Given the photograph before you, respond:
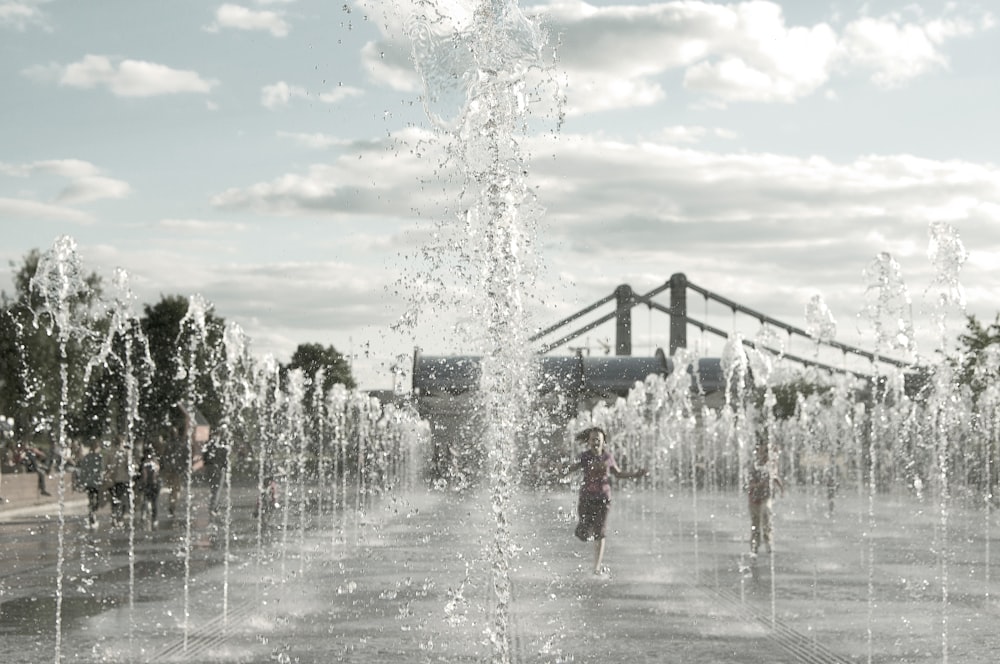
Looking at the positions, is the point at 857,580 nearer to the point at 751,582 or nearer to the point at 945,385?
the point at 751,582

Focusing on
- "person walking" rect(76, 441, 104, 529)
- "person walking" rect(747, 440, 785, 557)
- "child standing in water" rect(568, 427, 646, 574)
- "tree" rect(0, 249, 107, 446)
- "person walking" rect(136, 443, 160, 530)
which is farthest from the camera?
"tree" rect(0, 249, 107, 446)

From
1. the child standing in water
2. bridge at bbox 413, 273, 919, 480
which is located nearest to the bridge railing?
bridge at bbox 413, 273, 919, 480

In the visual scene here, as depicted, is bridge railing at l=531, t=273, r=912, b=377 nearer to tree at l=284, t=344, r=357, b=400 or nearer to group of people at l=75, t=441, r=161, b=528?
tree at l=284, t=344, r=357, b=400

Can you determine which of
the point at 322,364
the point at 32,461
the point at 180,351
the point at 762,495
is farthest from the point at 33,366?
the point at 762,495

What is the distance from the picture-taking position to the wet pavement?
26.3 ft

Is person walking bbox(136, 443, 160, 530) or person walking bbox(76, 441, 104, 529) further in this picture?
person walking bbox(136, 443, 160, 530)

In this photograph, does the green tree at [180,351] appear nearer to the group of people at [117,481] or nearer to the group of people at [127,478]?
the group of people at [127,478]

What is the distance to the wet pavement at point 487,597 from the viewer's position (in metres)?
8.01

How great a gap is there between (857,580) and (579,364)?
5130 cm

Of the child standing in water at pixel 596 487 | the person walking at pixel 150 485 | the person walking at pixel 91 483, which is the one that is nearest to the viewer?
the child standing in water at pixel 596 487

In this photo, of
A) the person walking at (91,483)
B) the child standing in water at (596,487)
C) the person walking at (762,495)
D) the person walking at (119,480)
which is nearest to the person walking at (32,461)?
the person walking at (119,480)

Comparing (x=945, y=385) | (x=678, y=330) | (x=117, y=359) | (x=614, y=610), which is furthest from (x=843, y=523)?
(x=678, y=330)

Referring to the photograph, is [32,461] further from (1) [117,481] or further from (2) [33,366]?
(2) [33,366]

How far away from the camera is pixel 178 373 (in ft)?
196
